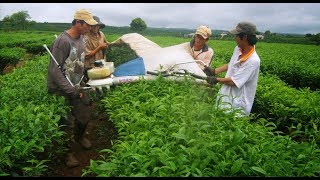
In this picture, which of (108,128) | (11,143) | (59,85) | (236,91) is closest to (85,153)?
(108,128)

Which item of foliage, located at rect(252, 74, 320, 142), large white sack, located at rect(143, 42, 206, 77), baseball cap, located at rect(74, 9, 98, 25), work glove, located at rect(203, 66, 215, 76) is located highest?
baseball cap, located at rect(74, 9, 98, 25)

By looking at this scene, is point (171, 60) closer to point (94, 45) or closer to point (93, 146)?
point (93, 146)

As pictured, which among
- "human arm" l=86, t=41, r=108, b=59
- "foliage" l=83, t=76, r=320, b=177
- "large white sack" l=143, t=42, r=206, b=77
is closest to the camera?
"foliage" l=83, t=76, r=320, b=177

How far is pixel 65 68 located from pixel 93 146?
1431mm

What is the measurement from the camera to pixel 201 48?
17.9 feet

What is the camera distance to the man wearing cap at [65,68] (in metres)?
4.05

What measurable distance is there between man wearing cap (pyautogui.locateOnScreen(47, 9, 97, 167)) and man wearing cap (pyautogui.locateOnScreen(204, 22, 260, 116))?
181 cm

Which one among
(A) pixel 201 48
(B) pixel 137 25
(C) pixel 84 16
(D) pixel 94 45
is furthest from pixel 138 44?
(B) pixel 137 25

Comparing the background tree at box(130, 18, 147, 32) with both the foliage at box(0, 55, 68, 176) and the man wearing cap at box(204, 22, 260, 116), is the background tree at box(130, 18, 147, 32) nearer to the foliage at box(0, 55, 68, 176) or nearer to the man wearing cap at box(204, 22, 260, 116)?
the foliage at box(0, 55, 68, 176)

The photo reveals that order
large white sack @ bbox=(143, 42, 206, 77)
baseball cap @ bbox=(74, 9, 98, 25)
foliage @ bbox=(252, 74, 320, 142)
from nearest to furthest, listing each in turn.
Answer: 1. baseball cap @ bbox=(74, 9, 98, 25)
2. foliage @ bbox=(252, 74, 320, 142)
3. large white sack @ bbox=(143, 42, 206, 77)

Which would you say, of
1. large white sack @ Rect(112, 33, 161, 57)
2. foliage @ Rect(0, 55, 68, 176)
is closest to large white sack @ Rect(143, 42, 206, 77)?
large white sack @ Rect(112, 33, 161, 57)

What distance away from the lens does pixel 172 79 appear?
15.3 feet

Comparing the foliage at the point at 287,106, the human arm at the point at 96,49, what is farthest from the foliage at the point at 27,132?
the foliage at the point at 287,106

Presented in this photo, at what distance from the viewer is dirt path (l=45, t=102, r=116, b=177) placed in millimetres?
4152
